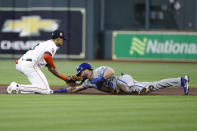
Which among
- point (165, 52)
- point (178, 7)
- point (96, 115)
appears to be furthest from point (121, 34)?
point (96, 115)

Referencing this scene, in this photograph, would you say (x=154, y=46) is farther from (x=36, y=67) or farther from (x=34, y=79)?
(x=34, y=79)

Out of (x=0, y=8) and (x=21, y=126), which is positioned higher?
(x=0, y=8)

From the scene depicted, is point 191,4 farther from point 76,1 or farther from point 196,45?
point 76,1

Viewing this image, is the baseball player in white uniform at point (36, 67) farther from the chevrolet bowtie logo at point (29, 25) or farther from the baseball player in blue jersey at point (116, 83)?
the chevrolet bowtie logo at point (29, 25)

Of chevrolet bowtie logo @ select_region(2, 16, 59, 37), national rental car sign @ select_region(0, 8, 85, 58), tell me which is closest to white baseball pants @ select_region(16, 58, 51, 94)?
Answer: national rental car sign @ select_region(0, 8, 85, 58)

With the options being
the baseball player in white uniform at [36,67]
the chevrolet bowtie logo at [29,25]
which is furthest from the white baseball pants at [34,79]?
the chevrolet bowtie logo at [29,25]

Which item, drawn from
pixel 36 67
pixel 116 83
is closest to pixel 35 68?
pixel 36 67

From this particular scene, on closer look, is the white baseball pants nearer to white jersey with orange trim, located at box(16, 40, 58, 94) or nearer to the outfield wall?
white jersey with orange trim, located at box(16, 40, 58, 94)
